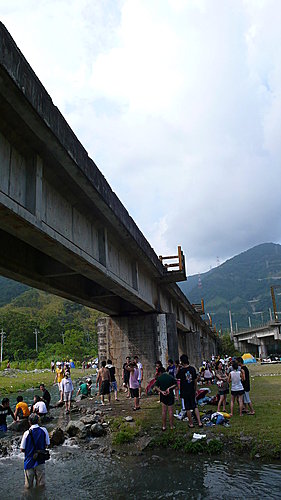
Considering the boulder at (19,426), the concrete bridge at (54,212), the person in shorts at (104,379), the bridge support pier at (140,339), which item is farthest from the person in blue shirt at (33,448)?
the bridge support pier at (140,339)

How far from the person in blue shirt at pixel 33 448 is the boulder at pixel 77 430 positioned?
141 inches

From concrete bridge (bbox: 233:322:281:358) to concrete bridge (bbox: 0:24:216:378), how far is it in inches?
2189

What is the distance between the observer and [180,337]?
38375 mm

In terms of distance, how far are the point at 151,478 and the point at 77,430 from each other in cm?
414

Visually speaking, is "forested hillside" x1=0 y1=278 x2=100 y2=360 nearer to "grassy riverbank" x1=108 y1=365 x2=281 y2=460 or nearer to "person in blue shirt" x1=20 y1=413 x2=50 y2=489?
"grassy riverbank" x1=108 y1=365 x2=281 y2=460

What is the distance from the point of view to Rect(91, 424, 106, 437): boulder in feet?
33.3

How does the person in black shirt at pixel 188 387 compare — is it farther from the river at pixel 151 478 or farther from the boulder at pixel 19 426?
the boulder at pixel 19 426

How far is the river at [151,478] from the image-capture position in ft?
19.9

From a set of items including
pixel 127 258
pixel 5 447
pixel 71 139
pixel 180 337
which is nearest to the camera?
pixel 71 139

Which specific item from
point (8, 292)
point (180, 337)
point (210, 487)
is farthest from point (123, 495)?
point (8, 292)

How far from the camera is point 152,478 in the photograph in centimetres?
673

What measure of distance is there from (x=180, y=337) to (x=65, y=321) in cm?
7385

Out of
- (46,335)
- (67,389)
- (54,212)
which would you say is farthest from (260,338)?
(54,212)

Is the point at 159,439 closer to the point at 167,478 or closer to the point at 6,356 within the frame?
the point at 167,478
